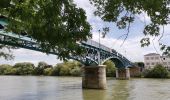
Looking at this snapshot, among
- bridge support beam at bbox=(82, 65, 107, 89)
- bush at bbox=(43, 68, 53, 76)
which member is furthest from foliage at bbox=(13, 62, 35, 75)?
bridge support beam at bbox=(82, 65, 107, 89)

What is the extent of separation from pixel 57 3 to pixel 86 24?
0.97 m

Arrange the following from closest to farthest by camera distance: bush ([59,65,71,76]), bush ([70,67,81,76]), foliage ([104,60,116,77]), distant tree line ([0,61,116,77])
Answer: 1. foliage ([104,60,116,77])
2. distant tree line ([0,61,116,77])
3. bush ([70,67,81,76])
4. bush ([59,65,71,76])

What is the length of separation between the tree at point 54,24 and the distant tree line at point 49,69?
111 meters

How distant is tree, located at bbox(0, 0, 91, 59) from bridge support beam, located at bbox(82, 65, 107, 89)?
5173 cm

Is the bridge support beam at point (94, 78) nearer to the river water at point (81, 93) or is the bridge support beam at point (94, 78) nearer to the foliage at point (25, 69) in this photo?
the river water at point (81, 93)

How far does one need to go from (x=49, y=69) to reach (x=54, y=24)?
144 metres

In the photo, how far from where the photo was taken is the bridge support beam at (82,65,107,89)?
60625 mm

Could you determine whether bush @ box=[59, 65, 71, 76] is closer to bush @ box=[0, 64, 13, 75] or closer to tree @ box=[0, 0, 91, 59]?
bush @ box=[0, 64, 13, 75]

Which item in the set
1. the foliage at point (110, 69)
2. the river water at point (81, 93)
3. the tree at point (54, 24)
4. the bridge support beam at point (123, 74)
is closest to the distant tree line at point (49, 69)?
the foliage at point (110, 69)

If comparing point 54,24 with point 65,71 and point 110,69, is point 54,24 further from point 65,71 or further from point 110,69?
point 65,71

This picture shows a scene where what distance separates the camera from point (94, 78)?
61.6m

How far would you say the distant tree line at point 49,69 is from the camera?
396ft

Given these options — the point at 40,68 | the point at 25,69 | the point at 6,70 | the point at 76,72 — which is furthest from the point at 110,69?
the point at 6,70

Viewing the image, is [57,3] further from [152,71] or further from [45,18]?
[152,71]
